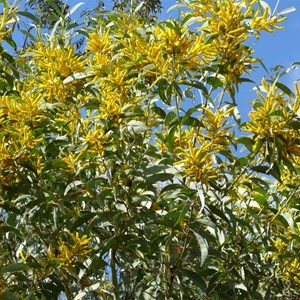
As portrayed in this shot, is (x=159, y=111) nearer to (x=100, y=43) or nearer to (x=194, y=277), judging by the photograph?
(x=100, y=43)

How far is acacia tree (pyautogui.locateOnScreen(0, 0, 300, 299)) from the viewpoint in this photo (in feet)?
8.65

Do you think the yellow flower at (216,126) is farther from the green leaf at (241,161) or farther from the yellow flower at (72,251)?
the yellow flower at (72,251)

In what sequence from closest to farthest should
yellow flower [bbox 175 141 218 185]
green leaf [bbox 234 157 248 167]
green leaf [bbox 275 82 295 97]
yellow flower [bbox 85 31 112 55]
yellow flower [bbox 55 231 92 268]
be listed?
yellow flower [bbox 175 141 218 185] → green leaf [bbox 275 82 295 97] → green leaf [bbox 234 157 248 167] → yellow flower [bbox 55 231 92 268] → yellow flower [bbox 85 31 112 55]

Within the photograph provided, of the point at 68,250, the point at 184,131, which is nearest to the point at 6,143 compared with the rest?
the point at 68,250

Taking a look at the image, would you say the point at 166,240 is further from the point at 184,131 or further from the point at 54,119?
the point at 54,119

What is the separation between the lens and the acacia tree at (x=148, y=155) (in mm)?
2637

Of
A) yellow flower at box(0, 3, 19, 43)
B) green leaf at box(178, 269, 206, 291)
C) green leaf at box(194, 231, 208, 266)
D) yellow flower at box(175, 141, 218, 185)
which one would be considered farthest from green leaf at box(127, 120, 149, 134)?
yellow flower at box(0, 3, 19, 43)

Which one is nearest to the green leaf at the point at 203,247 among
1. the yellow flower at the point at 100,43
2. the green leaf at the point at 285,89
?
the green leaf at the point at 285,89

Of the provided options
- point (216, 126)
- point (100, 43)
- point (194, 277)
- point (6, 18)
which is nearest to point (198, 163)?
point (216, 126)

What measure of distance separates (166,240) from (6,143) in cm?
76

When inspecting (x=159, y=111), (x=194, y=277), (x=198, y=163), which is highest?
(x=159, y=111)

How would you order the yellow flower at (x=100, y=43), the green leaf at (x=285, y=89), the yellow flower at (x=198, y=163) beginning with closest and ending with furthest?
1. the yellow flower at (x=198, y=163)
2. the green leaf at (x=285, y=89)
3. the yellow flower at (x=100, y=43)

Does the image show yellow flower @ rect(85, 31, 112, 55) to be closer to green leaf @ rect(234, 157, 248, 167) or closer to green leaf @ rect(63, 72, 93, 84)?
green leaf @ rect(63, 72, 93, 84)

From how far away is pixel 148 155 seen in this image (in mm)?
3004
